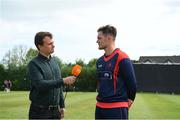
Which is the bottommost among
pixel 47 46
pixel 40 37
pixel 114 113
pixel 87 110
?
pixel 87 110

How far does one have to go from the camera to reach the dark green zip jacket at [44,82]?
7203mm

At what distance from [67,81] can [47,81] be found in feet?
0.93

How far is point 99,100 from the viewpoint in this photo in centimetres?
702

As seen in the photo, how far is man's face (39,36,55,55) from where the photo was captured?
7410 millimetres

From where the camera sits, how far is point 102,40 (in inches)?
277

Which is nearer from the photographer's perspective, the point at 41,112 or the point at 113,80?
the point at 113,80

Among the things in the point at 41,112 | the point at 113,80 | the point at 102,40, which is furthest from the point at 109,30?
the point at 41,112

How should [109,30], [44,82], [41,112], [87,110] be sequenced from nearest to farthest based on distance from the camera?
1. [109,30]
2. [44,82]
3. [41,112]
4. [87,110]

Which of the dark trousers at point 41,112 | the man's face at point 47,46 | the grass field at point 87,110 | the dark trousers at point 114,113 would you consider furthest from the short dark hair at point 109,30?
the grass field at point 87,110

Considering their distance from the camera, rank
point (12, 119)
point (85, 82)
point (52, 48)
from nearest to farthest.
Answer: point (52, 48)
point (12, 119)
point (85, 82)

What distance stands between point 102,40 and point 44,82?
3.19 feet

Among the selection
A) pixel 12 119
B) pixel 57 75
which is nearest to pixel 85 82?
pixel 12 119

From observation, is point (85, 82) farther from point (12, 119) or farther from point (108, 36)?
point (108, 36)

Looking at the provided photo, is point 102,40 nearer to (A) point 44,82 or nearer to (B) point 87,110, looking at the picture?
(A) point 44,82
